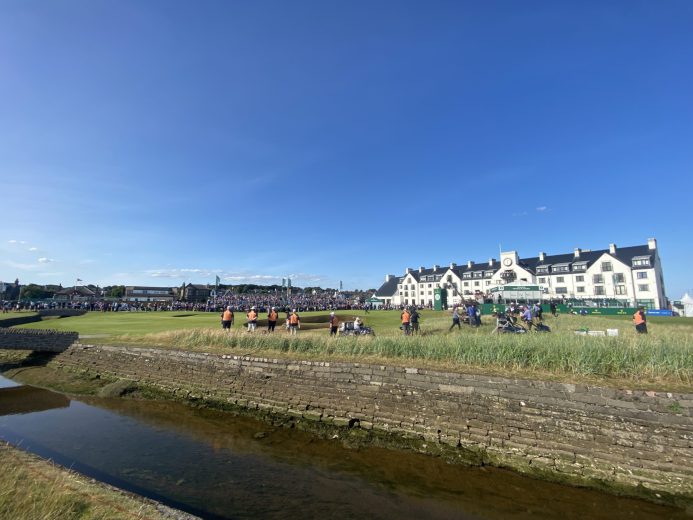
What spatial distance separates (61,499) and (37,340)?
922 inches

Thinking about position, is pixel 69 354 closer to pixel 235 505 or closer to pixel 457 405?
pixel 235 505

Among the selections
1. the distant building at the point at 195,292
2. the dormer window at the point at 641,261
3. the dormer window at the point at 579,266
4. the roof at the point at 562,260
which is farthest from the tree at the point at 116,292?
the dormer window at the point at 641,261

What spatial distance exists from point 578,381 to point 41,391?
20754 millimetres

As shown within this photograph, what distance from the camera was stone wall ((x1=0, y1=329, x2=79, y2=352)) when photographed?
20453mm

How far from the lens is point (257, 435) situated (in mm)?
10406

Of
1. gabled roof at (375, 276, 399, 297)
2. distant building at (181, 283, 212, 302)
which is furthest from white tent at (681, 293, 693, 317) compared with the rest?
distant building at (181, 283, 212, 302)

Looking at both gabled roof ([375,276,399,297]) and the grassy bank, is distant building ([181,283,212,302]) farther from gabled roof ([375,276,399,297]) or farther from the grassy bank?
the grassy bank

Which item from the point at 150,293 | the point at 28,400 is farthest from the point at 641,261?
the point at 150,293

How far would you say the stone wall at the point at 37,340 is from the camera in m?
20.5

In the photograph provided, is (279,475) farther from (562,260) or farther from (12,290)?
(12,290)

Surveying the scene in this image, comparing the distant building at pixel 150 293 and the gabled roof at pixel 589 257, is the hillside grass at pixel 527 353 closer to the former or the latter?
the gabled roof at pixel 589 257

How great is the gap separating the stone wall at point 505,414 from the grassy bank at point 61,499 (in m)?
6.84

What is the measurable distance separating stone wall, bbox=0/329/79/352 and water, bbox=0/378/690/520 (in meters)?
10.2

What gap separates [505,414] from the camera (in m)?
8.46
